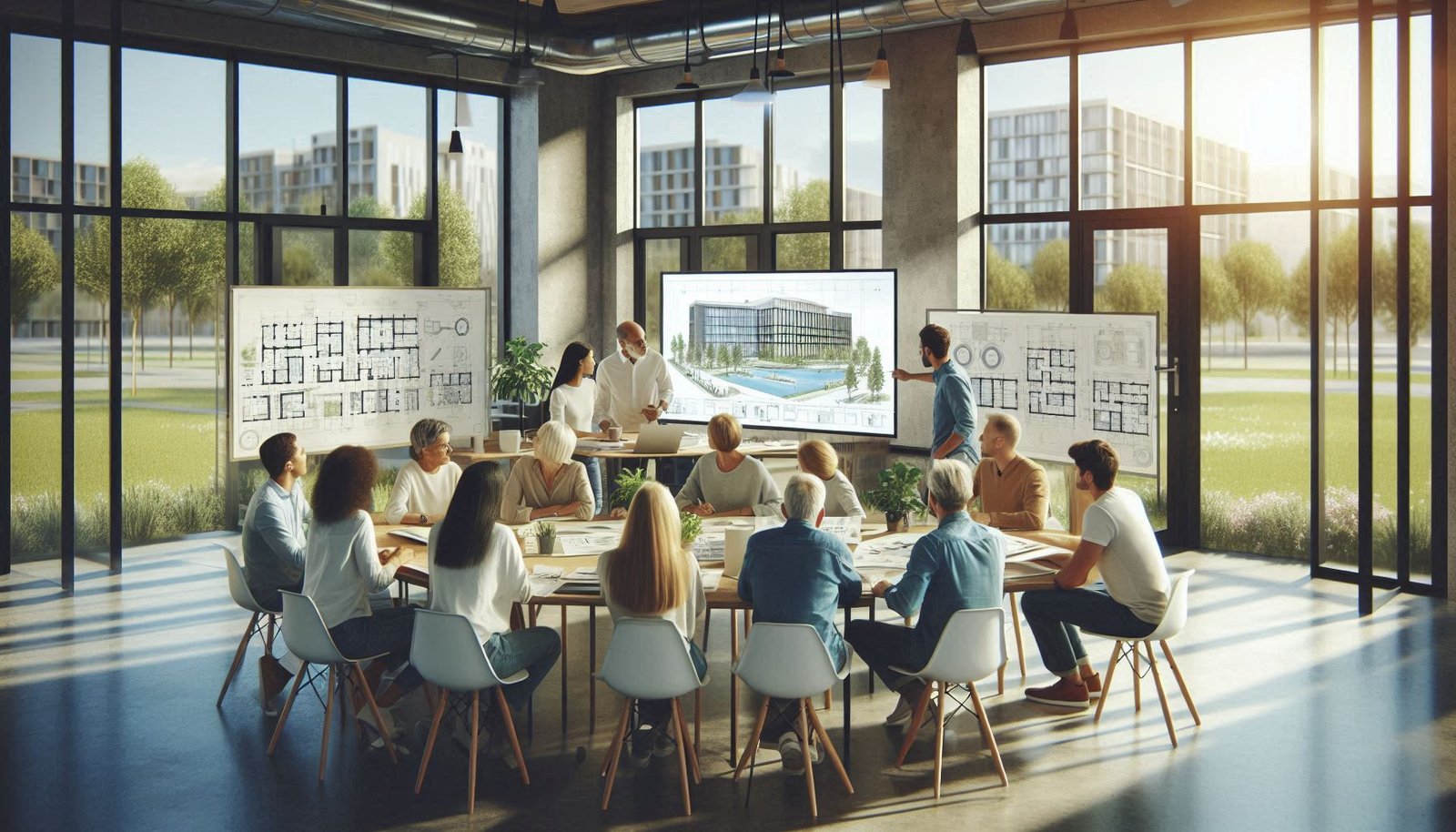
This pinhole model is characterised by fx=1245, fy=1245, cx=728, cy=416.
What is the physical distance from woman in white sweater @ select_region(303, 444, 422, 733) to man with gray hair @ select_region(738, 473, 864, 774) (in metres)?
1.51

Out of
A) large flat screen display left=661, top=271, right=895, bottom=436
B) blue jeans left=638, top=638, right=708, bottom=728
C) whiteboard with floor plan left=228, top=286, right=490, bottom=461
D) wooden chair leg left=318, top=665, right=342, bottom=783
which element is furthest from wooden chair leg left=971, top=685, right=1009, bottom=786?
whiteboard with floor plan left=228, top=286, right=490, bottom=461

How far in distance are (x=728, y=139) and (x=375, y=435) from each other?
436cm

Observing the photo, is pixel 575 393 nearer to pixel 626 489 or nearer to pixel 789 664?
pixel 626 489

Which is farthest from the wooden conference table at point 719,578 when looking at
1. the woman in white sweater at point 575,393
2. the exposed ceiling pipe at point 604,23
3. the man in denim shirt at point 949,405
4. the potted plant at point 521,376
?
the potted plant at point 521,376

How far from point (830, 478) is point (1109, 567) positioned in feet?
4.98

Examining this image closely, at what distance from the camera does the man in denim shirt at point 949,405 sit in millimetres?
8000

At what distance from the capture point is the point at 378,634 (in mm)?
5340

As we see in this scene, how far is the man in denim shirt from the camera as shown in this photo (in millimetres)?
8000

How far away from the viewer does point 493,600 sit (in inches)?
199

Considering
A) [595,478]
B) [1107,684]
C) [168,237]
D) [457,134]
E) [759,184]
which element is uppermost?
[457,134]

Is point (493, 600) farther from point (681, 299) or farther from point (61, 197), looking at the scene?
point (681, 299)

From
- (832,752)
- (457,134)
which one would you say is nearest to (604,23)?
(457,134)

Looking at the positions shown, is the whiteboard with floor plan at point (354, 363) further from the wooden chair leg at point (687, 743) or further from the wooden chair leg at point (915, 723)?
the wooden chair leg at point (915, 723)

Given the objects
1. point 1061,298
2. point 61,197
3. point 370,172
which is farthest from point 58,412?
point 1061,298
